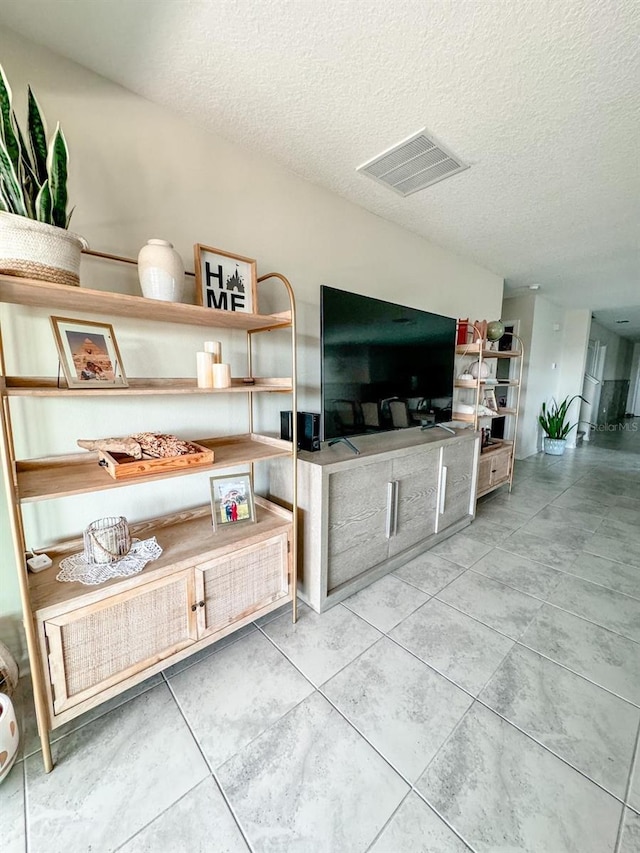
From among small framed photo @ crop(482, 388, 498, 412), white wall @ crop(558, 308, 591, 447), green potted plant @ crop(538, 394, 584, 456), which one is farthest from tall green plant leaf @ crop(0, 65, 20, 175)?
white wall @ crop(558, 308, 591, 447)

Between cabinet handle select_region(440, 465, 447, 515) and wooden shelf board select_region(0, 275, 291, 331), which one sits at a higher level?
wooden shelf board select_region(0, 275, 291, 331)

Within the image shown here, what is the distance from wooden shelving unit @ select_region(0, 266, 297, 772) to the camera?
0.98 meters

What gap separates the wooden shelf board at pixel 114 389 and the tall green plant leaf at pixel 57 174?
1.66ft

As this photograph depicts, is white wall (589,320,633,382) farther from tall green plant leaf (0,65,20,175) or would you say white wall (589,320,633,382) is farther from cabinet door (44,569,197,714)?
tall green plant leaf (0,65,20,175)

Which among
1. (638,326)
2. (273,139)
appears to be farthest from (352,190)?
(638,326)

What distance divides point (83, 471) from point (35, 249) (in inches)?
28.2

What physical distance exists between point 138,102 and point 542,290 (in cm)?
465

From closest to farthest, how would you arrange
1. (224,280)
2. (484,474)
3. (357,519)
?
1. (224,280)
2. (357,519)
3. (484,474)

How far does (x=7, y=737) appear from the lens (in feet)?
3.20

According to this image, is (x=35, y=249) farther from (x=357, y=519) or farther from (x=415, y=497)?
(x=415, y=497)

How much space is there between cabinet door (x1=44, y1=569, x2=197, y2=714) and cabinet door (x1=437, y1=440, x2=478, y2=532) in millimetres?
1722

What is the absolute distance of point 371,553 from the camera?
191 centimetres

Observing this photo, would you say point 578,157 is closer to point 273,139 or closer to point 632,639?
point 273,139

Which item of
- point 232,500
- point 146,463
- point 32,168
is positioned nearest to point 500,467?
point 232,500
